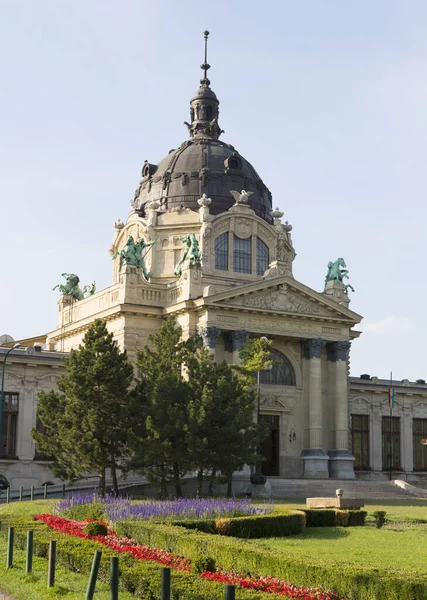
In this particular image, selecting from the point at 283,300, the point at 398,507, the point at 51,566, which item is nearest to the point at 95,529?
the point at 51,566

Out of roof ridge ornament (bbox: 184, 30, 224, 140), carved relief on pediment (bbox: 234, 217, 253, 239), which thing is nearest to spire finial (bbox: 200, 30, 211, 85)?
roof ridge ornament (bbox: 184, 30, 224, 140)

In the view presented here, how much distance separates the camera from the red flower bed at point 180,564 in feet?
58.5

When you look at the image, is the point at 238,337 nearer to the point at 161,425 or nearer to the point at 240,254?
the point at 240,254

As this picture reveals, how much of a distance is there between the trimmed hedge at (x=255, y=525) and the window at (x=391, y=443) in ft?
151

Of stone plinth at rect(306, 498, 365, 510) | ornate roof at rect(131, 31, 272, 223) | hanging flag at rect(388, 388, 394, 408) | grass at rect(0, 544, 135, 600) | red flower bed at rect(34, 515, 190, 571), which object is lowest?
grass at rect(0, 544, 135, 600)

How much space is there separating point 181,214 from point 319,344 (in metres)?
16.8

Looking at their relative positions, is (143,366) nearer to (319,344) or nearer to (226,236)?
(319,344)

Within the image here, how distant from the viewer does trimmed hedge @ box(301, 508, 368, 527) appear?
36.1 metres

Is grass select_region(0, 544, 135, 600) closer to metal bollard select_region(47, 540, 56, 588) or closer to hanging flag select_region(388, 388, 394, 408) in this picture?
metal bollard select_region(47, 540, 56, 588)

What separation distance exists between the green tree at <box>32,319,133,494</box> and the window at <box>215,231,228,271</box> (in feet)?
80.1

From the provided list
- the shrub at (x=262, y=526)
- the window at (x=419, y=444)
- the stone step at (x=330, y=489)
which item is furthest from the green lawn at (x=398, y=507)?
the window at (x=419, y=444)

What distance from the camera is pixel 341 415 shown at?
67.9 metres

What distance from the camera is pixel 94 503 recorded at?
113ft

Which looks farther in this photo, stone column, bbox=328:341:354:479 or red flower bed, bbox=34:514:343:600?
stone column, bbox=328:341:354:479
